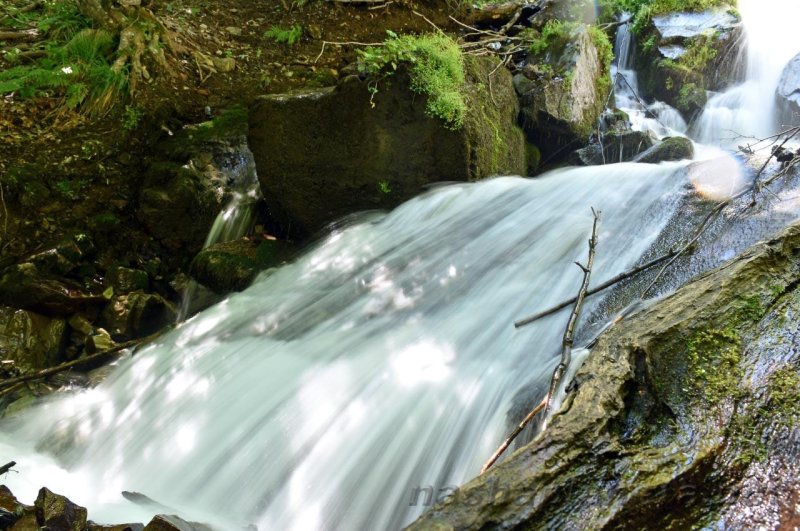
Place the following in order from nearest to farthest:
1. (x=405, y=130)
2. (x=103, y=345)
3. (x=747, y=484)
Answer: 1. (x=747, y=484)
2. (x=103, y=345)
3. (x=405, y=130)

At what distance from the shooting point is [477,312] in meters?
3.62

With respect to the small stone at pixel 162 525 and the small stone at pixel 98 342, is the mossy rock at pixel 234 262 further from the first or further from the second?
the small stone at pixel 162 525

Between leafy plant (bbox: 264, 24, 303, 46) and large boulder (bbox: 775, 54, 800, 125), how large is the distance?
7.19 meters

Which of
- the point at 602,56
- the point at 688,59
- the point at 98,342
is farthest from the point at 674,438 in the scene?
the point at 688,59

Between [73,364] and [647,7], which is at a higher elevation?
[647,7]

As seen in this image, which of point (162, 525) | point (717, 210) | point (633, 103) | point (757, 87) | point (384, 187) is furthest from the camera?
point (757, 87)

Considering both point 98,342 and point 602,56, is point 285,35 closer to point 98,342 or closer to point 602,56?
point 602,56

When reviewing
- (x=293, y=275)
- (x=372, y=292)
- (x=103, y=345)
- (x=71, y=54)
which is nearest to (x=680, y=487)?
(x=372, y=292)

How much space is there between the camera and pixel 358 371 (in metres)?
3.33

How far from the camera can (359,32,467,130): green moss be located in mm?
4711

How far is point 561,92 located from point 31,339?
590 cm

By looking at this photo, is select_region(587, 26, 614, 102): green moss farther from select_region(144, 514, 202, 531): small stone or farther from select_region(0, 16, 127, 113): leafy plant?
select_region(144, 514, 202, 531): small stone

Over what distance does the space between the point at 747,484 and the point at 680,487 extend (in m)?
0.16

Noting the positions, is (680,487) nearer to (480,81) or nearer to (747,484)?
(747,484)
